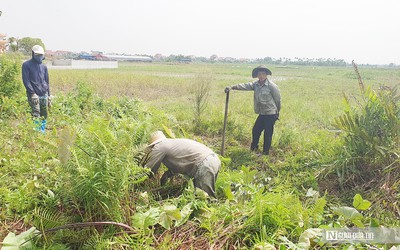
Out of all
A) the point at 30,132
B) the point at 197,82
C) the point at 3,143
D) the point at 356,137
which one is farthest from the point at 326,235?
the point at 197,82

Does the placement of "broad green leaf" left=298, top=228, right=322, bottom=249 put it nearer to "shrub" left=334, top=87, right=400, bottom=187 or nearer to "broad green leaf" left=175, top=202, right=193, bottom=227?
"broad green leaf" left=175, top=202, right=193, bottom=227

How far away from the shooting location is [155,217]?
2.37 metres

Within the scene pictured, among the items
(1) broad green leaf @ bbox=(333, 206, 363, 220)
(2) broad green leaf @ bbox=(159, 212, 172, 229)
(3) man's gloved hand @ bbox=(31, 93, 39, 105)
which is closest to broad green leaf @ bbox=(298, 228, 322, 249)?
(1) broad green leaf @ bbox=(333, 206, 363, 220)

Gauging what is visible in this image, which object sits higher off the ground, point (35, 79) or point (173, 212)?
point (35, 79)

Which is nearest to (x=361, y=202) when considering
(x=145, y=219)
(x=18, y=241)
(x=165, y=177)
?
(x=145, y=219)

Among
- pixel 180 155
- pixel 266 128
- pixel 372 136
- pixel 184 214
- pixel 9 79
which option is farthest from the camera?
pixel 9 79

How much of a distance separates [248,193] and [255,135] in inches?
102

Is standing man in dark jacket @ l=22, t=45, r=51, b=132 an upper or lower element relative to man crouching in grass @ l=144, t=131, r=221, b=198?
upper

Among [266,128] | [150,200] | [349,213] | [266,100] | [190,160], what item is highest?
[266,100]

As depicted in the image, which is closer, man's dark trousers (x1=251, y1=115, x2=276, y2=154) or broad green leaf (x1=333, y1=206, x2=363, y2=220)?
broad green leaf (x1=333, y1=206, x2=363, y2=220)

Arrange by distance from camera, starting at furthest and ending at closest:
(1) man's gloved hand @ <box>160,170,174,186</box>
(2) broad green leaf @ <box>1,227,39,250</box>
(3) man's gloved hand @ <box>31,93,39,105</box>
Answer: (3) man's gloved hand @ <box>31,93,39,105</box>, (1) man's gloved hand @ <box>160,170,174,186</box>, (2) broad green leaf @ <box>1,227,39,250</box>

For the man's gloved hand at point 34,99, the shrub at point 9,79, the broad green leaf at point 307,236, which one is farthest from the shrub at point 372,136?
the shrub at point 9,79

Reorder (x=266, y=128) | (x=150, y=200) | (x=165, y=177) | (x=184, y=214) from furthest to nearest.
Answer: (x=266, y=128) → (x=165, y=177) → (x=150, y=200) → (x=184, y=214)

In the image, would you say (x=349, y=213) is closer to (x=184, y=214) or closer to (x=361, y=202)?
(x=361, y=202)
